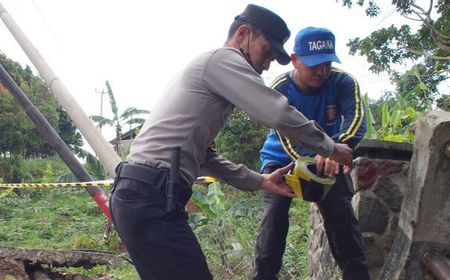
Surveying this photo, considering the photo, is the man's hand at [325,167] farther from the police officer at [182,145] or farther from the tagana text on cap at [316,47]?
the tagana text on cap at [316,47]

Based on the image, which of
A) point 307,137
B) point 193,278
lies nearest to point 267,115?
point 307,137

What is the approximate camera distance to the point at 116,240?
11992 mm

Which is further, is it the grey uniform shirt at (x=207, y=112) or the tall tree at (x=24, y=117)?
the tall tree at (x=24, y=117)

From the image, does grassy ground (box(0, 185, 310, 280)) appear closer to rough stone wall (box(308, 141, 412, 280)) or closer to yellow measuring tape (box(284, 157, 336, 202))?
rough stone wall (box(308, 141, 412, 280))

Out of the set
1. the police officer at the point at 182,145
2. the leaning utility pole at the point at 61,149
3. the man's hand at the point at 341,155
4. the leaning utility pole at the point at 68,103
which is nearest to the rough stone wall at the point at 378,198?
the man's hand at the point at 341,155

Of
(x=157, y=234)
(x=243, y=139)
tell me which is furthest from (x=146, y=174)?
(x=243, y=139)

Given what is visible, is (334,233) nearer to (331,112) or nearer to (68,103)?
(331,112)

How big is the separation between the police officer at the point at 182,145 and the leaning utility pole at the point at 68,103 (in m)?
5.17

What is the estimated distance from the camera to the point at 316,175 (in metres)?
2.94

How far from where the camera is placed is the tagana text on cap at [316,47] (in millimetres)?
3328

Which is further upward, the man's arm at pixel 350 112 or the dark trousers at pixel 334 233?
the man's arm at pixel 350 112

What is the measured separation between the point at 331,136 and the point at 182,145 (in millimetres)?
1371

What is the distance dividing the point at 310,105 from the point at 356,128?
0.33 metres

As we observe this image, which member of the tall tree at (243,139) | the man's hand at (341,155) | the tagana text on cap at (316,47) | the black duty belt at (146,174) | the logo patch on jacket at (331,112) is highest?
the tagana text on cap at (316,47)
